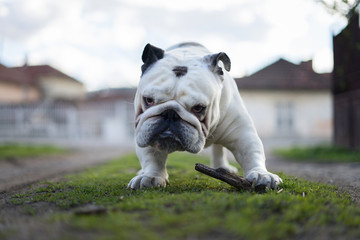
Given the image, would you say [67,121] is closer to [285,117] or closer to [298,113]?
[285,117]

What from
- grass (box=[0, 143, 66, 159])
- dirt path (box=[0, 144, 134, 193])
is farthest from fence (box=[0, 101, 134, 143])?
dirt path (box=[0, 144, 134, 193])

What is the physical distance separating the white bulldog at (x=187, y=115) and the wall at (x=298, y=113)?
589 inches

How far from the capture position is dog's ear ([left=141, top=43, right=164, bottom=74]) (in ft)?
10.1

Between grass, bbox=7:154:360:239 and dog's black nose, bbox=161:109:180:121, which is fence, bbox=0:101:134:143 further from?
grass, bbox=7:154:360:239

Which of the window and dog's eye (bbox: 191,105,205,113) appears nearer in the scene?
dog's eye (bbox: 191,105,205,113)

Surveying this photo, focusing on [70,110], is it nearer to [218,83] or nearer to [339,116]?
[339,116]

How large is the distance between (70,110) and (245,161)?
15922 mm

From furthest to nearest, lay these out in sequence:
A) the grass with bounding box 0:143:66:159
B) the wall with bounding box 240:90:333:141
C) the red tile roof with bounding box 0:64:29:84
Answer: the red tile roof with bounding box 0:64:29:84 < the wall with bounding box 240:90:333:141 < the grass with bounding box 0:143:66:159

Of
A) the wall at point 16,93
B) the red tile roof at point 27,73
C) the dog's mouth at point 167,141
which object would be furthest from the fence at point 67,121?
the dog's mouth at point 167,141

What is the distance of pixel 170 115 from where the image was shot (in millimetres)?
2758

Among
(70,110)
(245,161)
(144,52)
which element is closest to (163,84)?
(144,52)

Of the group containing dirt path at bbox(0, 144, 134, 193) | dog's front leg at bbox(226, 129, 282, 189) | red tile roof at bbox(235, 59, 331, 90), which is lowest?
dirt path at bbox(0, 144, 134, 193)

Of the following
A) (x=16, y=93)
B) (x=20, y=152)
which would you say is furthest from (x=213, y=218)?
(x=16, y=93)

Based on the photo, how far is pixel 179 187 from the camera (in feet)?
Answer: 9.86
